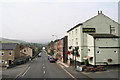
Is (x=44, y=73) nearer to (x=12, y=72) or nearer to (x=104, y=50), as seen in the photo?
(x=12, y=72)

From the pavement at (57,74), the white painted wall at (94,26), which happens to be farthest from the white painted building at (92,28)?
the pavement at (57,74)

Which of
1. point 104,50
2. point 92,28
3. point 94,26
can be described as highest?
point 94,26

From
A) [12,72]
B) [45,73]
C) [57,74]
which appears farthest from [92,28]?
[12,72]

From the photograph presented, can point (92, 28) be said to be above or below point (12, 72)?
above

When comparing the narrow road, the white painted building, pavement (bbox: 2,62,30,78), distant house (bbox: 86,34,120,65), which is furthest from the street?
distant house (bbox: 86,34,120,65)

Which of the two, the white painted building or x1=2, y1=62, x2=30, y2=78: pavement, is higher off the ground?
the white painted building

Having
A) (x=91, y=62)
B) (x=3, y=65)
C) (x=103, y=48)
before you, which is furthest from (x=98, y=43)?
(x=3, y=65)

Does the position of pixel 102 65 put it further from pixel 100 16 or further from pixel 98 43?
pixel 100 16

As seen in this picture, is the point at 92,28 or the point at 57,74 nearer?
the point at 57,74

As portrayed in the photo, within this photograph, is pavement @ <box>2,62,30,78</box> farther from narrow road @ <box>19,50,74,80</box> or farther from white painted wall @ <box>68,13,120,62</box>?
white painted wall @ <box>68,13,120,62</box>

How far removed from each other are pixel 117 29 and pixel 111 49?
7.03 meters

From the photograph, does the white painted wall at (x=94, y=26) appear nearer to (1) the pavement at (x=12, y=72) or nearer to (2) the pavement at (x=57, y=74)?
(2) the pavement at (x=57, y=74)

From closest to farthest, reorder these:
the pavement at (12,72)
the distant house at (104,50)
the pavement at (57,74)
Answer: the pavement at (57,74)
the pavement at (12,72)
the distant house at (104,50)

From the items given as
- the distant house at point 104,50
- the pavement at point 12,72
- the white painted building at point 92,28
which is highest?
the white painted building at point 92,28
